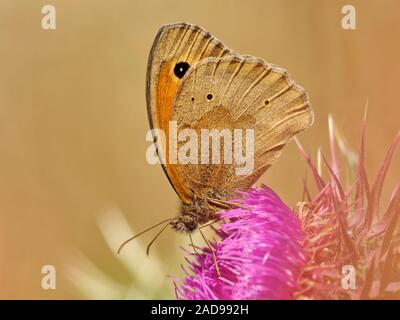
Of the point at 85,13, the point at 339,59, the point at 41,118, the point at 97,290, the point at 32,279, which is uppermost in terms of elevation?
the point at 85,13

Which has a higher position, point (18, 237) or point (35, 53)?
point (35, 53)

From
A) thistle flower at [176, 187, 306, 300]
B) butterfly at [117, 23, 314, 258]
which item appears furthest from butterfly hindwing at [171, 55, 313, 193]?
thistle flower at [176, 187, 306, 300]

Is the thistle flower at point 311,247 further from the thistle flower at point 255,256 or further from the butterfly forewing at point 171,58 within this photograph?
the butterfly forewing at point 171,58

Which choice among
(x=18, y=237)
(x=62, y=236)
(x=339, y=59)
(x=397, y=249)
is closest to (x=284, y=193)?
(x=339, y=59)

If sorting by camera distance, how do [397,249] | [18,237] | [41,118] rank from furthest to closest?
[41,118], [18,237], [397,249]

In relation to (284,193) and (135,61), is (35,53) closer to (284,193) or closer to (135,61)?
(135,61)

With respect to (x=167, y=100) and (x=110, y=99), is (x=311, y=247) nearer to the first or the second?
(x=167, y=100)
